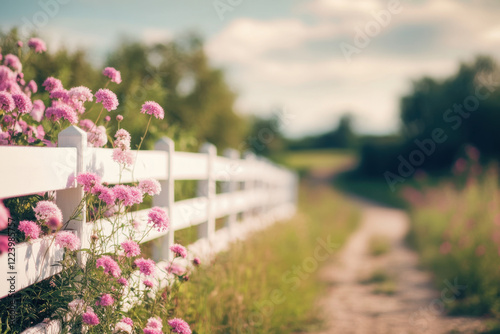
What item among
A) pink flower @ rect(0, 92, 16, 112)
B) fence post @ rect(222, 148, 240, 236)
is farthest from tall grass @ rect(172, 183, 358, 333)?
pink flower @ rect(0, 92, 16, 112)

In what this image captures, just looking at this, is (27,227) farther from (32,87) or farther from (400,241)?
(400,241)

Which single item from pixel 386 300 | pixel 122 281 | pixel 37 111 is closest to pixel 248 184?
pixel 386 300

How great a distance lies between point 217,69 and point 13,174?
25661 millimetres

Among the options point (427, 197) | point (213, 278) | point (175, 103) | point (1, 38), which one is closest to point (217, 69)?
point (175, 103)

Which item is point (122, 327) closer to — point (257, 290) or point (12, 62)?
point (257, 290)

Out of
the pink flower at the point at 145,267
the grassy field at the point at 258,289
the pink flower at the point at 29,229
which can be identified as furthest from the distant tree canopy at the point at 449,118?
the pink flower at the point at 29,229

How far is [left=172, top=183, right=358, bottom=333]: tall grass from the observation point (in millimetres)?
3674

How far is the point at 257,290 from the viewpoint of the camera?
439cm

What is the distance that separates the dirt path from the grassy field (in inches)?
12.7

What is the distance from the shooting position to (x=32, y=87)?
3.72 metres

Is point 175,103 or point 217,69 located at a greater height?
point 217,69

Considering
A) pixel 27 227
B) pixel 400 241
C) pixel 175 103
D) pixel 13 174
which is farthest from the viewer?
pixel 175 103

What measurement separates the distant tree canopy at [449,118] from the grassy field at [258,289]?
21.8 m

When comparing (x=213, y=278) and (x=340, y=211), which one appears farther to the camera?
(x=340, y=211)
